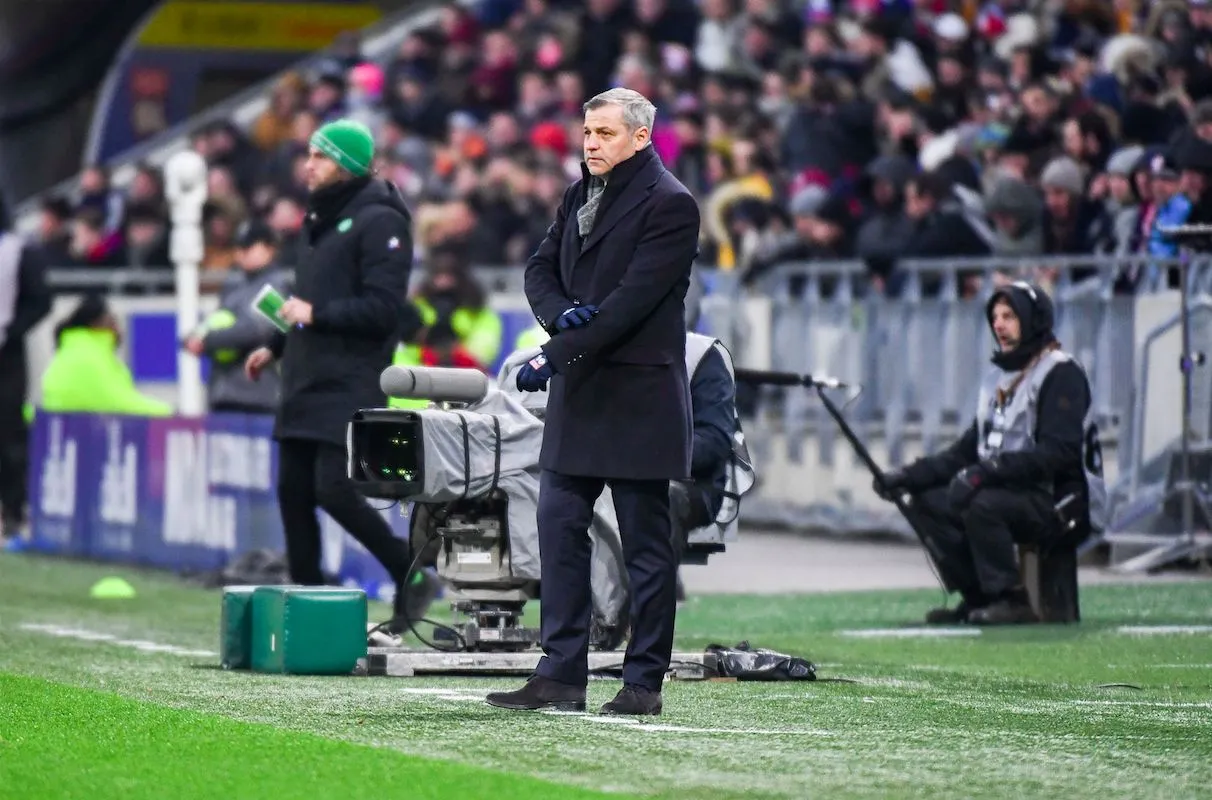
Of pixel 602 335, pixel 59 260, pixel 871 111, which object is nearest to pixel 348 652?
pixel 602 335

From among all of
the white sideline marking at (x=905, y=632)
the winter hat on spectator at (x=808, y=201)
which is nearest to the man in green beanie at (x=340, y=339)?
the white sideline marking at (x=905, y=632)

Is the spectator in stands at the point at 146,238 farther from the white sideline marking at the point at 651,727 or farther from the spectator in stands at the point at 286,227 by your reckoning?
the white sideline marking at the point at 651,727

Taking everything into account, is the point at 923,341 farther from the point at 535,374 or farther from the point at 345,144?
the point at 535,374

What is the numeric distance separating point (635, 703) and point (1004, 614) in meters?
4.56

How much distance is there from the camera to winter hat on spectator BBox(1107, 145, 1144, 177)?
16.1m

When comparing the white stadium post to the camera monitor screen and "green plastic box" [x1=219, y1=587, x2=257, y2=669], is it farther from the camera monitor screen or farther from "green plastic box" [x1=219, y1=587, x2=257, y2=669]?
the camera monitor screen

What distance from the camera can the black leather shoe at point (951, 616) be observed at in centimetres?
1264

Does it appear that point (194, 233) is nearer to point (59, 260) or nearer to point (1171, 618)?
point (1171, 618)

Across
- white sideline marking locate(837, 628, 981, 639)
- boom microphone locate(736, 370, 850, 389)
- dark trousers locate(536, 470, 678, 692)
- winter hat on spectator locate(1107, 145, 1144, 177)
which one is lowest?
white sideline marking locate(837, 628, 981, 639)

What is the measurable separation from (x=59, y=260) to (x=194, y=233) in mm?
9744

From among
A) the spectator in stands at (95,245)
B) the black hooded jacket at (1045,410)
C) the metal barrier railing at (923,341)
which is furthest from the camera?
the spectator in stands at (95,245)

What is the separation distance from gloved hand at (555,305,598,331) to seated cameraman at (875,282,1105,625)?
4.60 meters

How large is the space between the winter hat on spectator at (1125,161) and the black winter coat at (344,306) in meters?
6.20

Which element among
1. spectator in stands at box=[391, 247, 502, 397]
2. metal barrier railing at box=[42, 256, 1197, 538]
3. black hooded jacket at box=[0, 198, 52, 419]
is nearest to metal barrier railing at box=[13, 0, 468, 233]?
metal barrier railing at box=[42, 256, 1197, 538]
